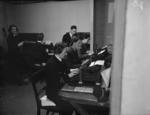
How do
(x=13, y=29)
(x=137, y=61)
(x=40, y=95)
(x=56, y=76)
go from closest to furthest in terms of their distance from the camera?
(x=137, y=61) → (x=13, y=29) → (x=56, y=76) → (x=40, y=95)

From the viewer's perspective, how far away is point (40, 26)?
1216 millimetres

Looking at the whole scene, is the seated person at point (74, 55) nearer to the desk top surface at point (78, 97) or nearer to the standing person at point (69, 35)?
the standing person at point (69, 35)

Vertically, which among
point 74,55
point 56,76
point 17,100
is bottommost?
point 17,100

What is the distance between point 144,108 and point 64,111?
73 cm

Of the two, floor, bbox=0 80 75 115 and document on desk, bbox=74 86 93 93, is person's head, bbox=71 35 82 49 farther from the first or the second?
floor, bbox=0 80 75 115

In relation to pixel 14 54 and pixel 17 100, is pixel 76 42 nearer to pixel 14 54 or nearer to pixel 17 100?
pixel 14 54

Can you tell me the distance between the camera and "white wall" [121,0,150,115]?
2.49ft

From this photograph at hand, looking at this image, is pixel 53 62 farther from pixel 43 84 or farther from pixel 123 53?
pixel 123 53

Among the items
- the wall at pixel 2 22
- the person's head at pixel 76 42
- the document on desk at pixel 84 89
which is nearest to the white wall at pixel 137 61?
the document on desk at pixel 84 89

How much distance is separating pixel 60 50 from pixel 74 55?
12 cm

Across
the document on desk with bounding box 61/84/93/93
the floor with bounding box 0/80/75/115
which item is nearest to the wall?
the floor with bounding box 0/80/75/115

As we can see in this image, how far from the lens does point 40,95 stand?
1.48 meters

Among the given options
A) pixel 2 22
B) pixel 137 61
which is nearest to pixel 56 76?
pixel 2 22

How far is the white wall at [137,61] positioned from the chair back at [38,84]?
0.72 m
